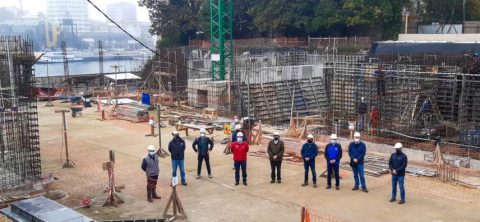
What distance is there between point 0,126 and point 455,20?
43.6 metres

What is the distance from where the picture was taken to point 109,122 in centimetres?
2597

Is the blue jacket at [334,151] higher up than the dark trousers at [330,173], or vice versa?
the blue jacket at [334,151]

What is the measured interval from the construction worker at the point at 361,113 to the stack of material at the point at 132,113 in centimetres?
1141

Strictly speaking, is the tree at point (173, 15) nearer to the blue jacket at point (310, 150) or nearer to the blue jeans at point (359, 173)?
the blue jacket at point (310, 150)

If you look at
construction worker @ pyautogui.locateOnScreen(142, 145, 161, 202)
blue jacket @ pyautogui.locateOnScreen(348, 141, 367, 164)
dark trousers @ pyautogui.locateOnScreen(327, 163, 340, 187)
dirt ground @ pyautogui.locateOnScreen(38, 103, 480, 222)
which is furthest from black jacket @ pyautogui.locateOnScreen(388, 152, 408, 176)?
construction worker @ pyautogui.locateOnScreen(142, 145, 161, 202)

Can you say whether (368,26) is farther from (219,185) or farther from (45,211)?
(45,211)

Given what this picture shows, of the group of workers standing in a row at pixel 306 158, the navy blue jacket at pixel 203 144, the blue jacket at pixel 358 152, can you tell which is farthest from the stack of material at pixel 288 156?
the blue jacket at pixel 358 152

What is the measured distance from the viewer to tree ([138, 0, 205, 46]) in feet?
180

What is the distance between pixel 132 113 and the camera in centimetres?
2630

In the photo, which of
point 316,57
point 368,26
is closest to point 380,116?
point 316,57

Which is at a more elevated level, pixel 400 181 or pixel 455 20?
pixel 455 20

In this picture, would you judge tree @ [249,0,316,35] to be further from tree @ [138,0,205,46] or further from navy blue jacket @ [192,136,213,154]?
navy blue jacket @ [192,136,213,154]

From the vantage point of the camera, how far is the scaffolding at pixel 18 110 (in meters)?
13.8

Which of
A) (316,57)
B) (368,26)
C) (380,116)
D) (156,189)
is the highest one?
(368,26)
